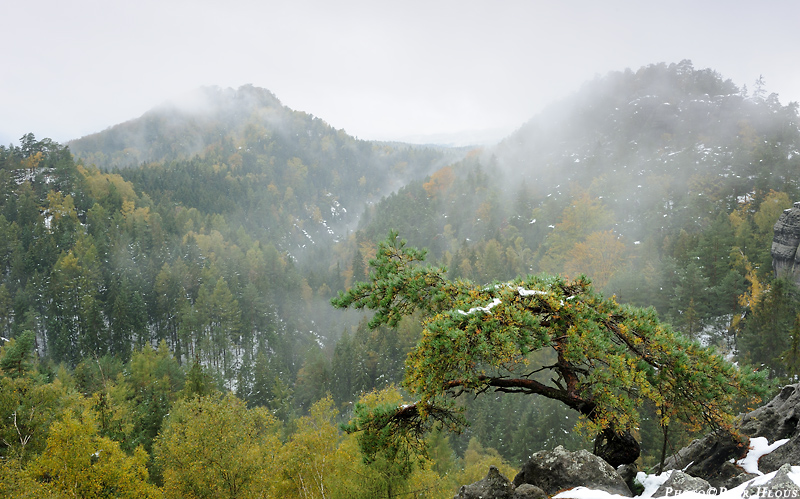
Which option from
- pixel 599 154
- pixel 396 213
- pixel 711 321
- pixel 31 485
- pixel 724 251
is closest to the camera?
pixel 31 485

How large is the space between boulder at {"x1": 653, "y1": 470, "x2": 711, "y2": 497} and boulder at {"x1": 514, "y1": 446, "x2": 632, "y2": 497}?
60 centimetres

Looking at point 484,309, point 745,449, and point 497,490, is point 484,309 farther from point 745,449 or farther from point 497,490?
point 745,449

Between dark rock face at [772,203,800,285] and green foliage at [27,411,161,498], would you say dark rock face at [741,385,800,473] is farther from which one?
dark rock face at [772,203,800,285]

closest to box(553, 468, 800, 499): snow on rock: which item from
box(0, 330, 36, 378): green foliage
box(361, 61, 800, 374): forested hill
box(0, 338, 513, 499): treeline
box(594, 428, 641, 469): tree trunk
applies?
box(594, 428, 641, 469): tree trunk

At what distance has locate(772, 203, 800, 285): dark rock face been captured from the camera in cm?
4278

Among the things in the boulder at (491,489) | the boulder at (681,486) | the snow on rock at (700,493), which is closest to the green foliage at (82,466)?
the boulder at (491,489)

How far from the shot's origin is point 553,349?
7664 millimetres

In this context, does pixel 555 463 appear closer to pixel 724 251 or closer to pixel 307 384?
pixel 724 251

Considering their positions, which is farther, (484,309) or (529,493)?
(529,493)

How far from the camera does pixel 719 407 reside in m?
7.24

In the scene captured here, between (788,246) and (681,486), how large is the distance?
2093 inches

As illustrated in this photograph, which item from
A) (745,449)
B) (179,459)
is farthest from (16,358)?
(745,449)

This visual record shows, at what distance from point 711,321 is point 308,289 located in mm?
78591

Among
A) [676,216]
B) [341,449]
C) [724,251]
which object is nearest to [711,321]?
[724,251]
